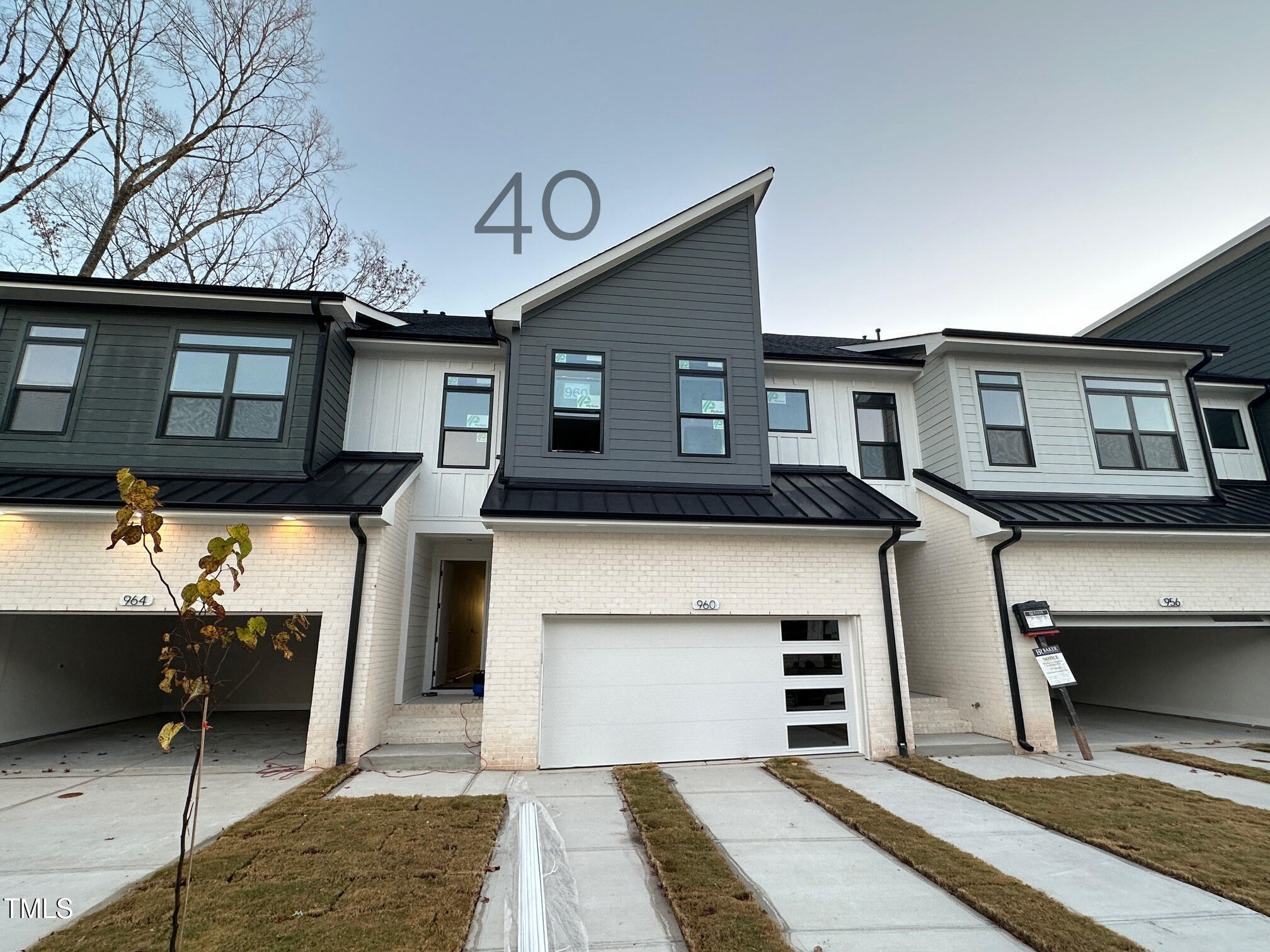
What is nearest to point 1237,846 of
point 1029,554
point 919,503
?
point 1029,554

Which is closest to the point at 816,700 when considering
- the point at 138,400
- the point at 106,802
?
the point at 106,802

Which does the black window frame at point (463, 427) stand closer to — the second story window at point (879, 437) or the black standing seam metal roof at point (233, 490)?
the black standing seam metal roof at point (233, 490)

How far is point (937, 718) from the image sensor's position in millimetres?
8812

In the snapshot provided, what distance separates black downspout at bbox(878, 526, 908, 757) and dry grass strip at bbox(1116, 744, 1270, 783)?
339 cm

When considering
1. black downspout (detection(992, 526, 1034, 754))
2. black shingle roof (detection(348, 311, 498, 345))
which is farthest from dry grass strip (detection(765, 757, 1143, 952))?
black shingle roof (detection(348, 311, 498, 345))

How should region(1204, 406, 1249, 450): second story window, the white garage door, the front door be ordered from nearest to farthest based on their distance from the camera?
the white garage door → the front door → region(1204, 406, 1249, 450): second story window

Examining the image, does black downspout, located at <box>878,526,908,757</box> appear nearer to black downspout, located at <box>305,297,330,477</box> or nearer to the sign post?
the sign post

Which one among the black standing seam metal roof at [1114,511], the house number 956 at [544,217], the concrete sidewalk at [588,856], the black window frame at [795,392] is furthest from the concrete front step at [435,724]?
the house number 956 at [544,217]

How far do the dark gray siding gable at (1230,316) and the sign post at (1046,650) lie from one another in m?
9.39

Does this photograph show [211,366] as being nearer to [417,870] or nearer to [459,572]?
[459,572]

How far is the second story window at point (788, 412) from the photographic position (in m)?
10.6

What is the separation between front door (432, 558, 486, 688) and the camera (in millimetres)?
10102

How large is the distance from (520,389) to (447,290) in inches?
427

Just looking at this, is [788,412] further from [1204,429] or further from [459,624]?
[459,624]
